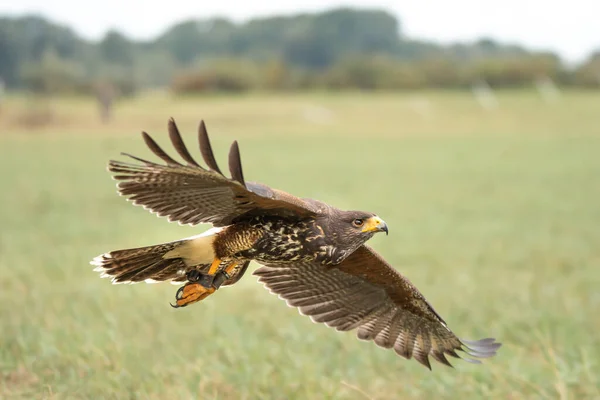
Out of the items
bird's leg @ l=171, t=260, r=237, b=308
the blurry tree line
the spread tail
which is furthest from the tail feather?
the blurry tree line

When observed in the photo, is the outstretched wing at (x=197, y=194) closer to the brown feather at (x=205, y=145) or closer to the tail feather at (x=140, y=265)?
the brown feather at (x=205, y=145)

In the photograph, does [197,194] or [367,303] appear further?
[367,303]

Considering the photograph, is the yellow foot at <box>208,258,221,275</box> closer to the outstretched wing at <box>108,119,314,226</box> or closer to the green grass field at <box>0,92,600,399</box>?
the outstretched wing at <box>108,119,314,226</box>

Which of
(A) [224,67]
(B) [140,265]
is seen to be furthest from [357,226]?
(A) [224,67]

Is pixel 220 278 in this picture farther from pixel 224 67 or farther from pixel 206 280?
pixel 224 67

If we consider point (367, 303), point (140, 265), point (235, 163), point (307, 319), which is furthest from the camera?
point (307, 319)

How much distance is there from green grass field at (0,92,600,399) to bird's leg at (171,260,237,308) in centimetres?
67

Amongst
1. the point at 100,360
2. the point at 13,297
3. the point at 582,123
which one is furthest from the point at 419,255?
the point at 582,123

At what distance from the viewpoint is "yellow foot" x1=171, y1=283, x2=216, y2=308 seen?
3912mm

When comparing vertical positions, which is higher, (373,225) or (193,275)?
(373,225)

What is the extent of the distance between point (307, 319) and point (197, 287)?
10.7 ft

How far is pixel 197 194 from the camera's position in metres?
3.80

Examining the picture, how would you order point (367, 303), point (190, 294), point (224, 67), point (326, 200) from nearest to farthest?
point (190, 294)
point (367, 303)
point (326, 200)
point (224, 67)

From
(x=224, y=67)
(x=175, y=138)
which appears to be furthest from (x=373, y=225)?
(x=224, y=67)
